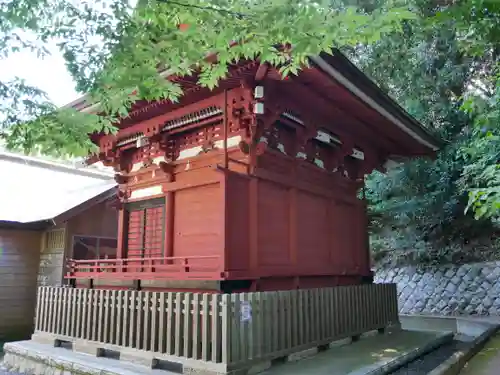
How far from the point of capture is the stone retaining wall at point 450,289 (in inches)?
499

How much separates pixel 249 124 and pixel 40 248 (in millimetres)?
7938

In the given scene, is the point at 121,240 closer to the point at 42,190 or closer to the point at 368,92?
the point at 368,92

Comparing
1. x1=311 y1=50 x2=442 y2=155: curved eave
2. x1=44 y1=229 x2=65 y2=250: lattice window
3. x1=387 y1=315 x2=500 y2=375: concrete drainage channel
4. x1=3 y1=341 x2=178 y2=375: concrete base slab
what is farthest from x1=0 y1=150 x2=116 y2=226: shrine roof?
x1=387 y1=315 x2=500 y2=375: concrete drainage channel

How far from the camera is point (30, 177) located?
15.2m

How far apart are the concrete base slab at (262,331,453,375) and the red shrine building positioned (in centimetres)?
125

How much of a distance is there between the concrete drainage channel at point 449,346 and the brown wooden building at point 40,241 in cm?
770

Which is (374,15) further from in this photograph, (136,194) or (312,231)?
(136,194)

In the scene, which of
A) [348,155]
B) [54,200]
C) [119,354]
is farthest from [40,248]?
[348,155]

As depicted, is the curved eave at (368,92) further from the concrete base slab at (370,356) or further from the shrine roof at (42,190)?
the shrine roof at (42,190)

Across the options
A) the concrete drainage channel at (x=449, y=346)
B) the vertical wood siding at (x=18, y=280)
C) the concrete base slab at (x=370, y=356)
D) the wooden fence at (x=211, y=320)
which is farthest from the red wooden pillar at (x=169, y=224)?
the vertical wood siding at (x=18, y=280)

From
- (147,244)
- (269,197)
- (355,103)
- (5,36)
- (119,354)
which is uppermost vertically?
(355,103)

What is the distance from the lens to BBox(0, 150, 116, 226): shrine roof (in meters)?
11.0

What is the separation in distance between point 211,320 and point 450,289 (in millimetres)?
10780

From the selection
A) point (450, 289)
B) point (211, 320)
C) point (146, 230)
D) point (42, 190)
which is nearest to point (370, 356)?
point (211, 320)
